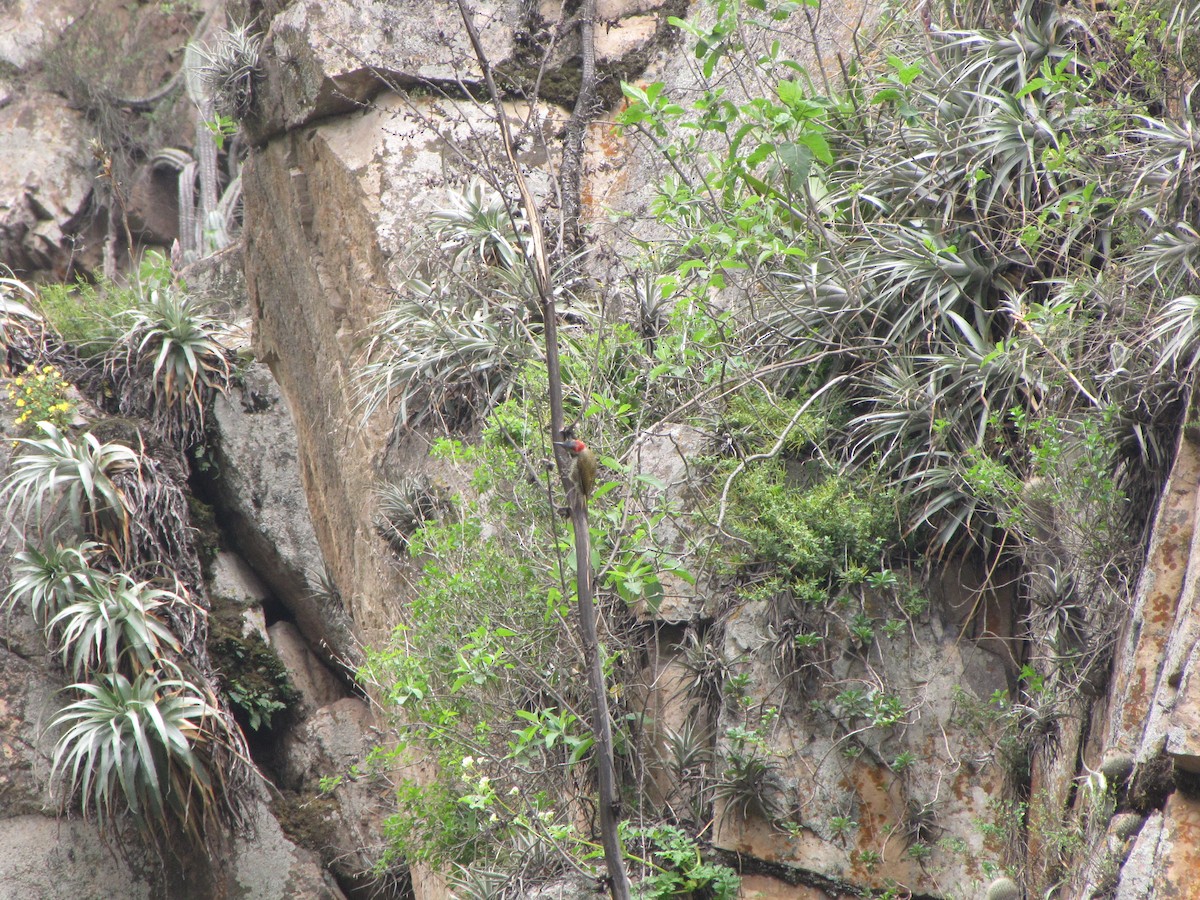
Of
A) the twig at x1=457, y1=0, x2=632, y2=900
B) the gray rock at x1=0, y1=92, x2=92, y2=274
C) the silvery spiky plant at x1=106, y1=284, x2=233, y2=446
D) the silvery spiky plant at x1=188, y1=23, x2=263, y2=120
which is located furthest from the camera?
the gray rock at x1=0, y1=92, x2=92, y2=274

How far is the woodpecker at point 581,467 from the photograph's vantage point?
10.9 ft

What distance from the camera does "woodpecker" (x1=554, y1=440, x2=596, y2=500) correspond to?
332 centimetres

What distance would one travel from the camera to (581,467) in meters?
3.49

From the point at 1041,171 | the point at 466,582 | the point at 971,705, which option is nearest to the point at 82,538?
the point at 466,582

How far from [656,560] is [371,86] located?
16.3 ft

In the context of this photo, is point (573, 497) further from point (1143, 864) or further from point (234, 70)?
point (234, 70)

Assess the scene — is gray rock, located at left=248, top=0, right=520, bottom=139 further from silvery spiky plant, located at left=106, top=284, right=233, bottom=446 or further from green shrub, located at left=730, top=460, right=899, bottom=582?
green shrub, located at left=730, top=460, right=899, bottom=582

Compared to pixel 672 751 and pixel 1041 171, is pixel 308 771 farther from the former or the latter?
pixel 1041 171

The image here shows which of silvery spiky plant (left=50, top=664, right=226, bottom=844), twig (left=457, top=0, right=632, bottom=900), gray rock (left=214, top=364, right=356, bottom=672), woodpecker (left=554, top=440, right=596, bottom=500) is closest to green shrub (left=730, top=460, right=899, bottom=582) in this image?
woodpecker (left=554, top=440, right=596, bottom=500)

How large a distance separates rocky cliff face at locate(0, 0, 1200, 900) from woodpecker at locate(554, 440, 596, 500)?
1207 millimetres

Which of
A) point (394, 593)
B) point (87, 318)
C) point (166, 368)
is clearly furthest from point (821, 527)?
point (87, 318)

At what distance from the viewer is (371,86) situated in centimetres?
750

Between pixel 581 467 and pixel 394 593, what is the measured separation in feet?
11.5

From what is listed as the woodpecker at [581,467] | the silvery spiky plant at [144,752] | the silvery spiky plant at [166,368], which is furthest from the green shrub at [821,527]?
the silvery spiky plant at [166,368]
